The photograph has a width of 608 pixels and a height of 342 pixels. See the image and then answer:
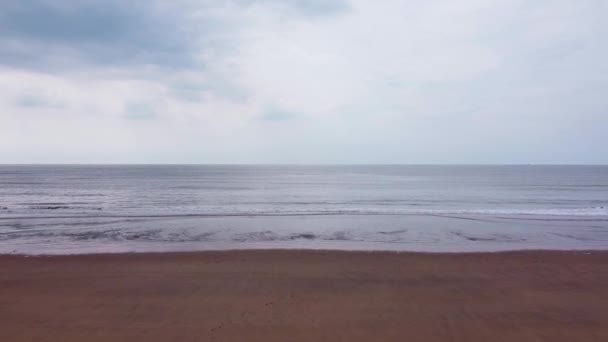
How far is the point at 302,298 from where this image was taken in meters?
8.25

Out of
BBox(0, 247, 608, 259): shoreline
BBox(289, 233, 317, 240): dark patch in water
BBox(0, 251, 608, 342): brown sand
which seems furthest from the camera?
BBox(289, 233, 317, 240): dark patch in water

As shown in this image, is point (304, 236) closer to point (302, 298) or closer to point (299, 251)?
point (299, 251)

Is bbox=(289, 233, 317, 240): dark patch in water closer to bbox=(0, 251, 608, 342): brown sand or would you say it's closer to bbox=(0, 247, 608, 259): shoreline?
bbox=(0, 247, 608, 259): shoreline

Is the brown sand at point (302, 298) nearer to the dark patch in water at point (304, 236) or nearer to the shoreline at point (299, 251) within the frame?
the shoreline at point (299, 251)

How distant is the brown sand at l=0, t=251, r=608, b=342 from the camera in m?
6.59

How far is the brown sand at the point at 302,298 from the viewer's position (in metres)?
6.59

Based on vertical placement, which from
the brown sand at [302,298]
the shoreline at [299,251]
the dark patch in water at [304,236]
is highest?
the brown sand at [302,298]

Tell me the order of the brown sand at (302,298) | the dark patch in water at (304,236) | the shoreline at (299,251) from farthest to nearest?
the dark patch in water at (304,236), the shoreline at (299,251), the brown sand at (302,298)

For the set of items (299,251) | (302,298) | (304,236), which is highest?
(302,298)

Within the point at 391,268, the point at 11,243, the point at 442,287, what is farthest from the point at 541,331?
the point at 11,243

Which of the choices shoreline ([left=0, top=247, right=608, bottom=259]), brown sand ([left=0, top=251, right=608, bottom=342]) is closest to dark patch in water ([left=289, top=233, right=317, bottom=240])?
shoreline ([left=0, top=247, right=608, bottom=259])

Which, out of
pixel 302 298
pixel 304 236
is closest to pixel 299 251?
pixel 304 236

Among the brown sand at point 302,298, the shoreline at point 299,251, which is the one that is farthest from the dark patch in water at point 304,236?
the brown sand at point 302,298

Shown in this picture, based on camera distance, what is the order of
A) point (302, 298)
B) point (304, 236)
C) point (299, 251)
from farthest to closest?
point (304, 236) < point (299, 251) < point (302, 298)
